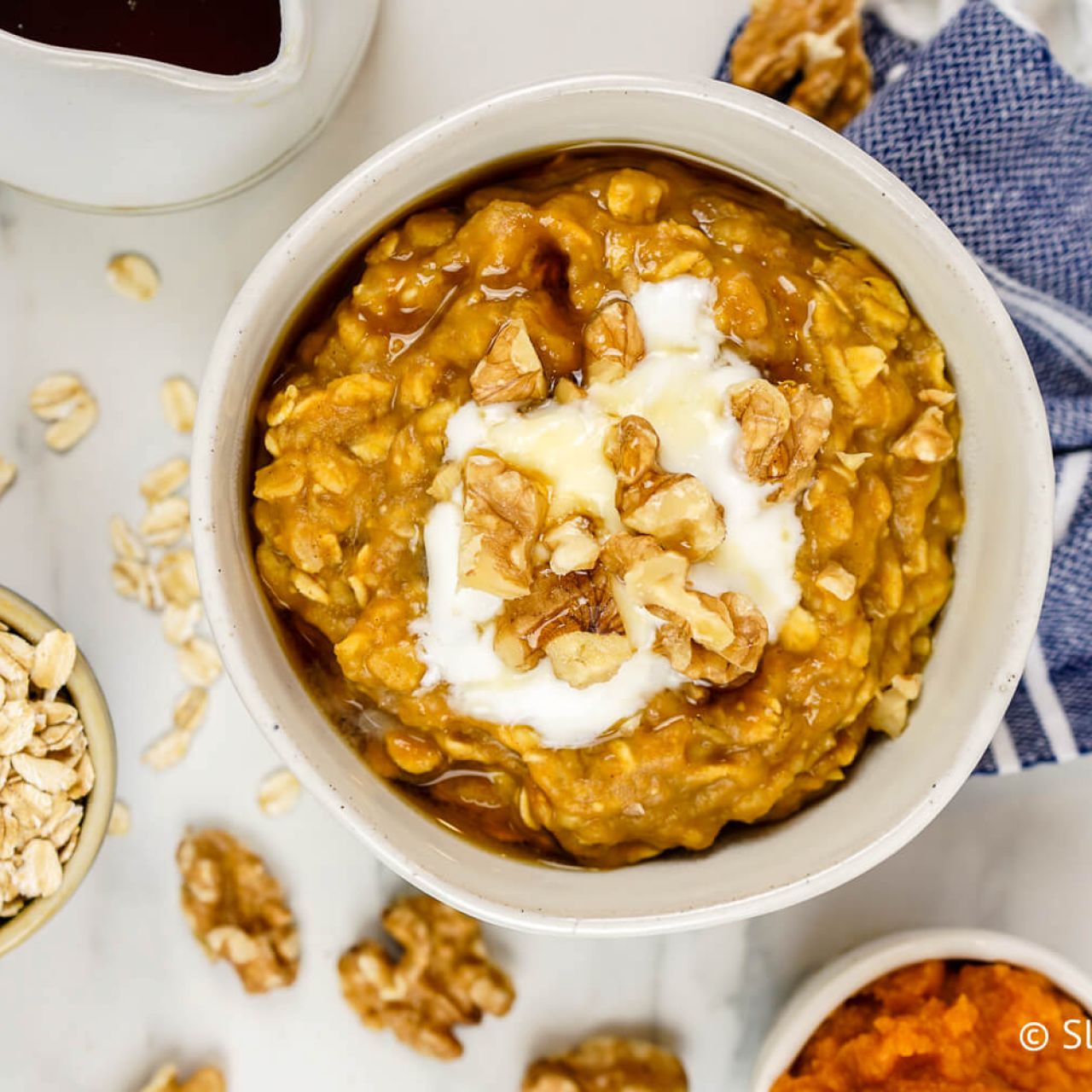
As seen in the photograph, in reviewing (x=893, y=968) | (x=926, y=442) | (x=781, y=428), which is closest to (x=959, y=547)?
(x=926, y=442)

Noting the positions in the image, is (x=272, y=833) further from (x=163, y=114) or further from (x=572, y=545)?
(x=163, y=114)

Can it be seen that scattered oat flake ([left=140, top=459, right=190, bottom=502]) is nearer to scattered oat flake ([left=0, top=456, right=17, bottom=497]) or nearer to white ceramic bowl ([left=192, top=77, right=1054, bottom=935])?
scattered oat flake ([left=0, top=456, right=17, bottom=497])

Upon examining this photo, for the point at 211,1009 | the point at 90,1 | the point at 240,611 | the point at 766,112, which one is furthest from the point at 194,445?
the point at 211,1009

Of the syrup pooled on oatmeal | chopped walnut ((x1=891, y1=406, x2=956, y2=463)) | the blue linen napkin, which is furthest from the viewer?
the blue linen napkin

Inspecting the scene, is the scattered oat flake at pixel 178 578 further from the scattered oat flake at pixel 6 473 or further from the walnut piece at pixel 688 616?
the walnut piece at pixel 688 616

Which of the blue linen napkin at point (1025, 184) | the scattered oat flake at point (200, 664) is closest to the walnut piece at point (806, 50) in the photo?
the blue linen napkin at point (1025, 184)

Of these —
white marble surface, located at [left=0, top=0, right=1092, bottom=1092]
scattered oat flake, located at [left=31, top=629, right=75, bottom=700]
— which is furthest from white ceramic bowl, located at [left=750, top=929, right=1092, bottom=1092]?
scattered oat flake, located at [left=31, top=629, right=75, bottom=700]

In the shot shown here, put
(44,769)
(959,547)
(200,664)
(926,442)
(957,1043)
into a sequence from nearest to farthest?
1. (926,442)
2. (959,547)
3. (44,769)
4. (957,1043)
5. (200,664)
